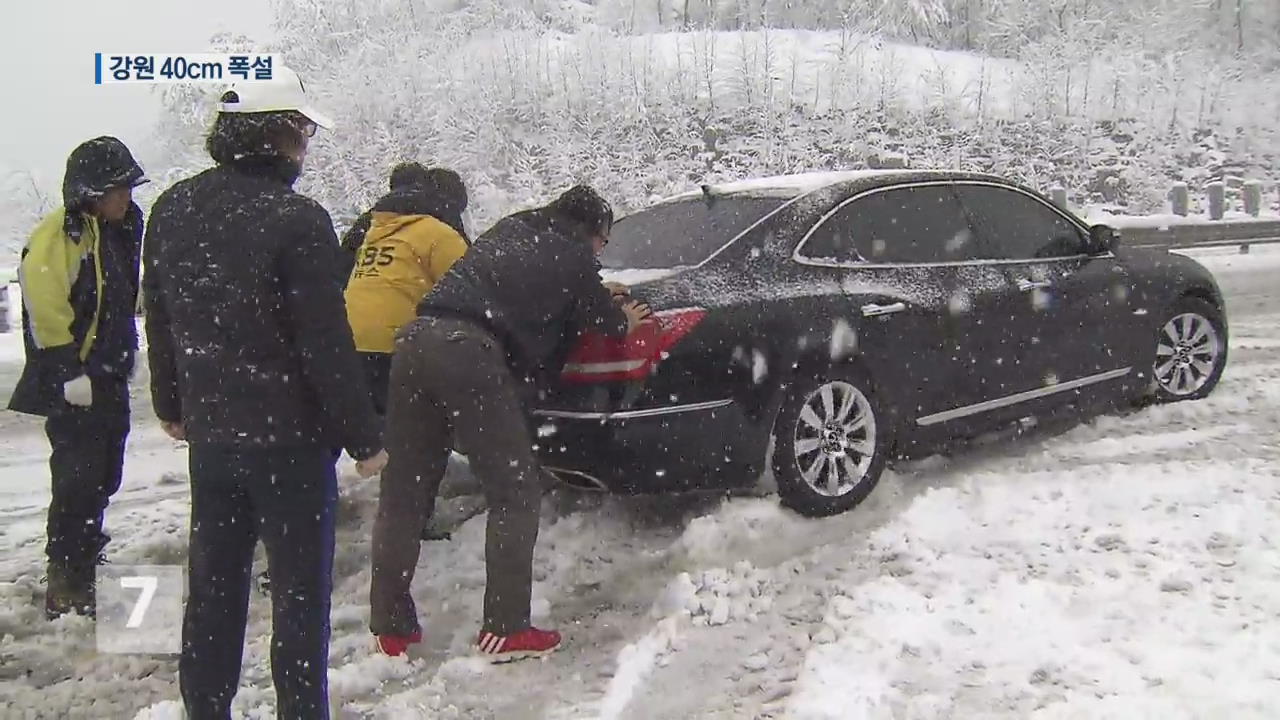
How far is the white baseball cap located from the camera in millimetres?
2521

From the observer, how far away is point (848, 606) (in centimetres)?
367

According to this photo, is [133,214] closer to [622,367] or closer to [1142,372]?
[622,367]

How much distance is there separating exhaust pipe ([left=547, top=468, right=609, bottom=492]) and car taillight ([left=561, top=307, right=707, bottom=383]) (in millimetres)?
391

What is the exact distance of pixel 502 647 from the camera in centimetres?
346

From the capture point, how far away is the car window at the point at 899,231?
479 cm

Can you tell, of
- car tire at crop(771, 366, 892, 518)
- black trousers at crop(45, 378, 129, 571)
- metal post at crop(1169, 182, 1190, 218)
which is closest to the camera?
black trousers at crop(45, 378, 129, 571)

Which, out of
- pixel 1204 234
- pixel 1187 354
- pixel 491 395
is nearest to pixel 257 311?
pixel 491 395

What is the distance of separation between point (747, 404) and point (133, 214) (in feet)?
Result: 8.37

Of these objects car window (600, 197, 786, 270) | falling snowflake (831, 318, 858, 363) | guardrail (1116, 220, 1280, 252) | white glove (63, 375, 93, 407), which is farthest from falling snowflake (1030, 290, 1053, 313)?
guardrail (1116, 220, 1280, 252)

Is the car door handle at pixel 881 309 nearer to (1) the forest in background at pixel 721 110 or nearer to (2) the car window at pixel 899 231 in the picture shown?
(2) the car window at pixel 899 231

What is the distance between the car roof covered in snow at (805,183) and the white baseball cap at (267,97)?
2697mm

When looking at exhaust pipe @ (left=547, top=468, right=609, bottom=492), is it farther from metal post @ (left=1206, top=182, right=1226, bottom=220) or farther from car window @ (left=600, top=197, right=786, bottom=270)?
metal post @ (left=1206, top=182, right=1226, bottom=220)

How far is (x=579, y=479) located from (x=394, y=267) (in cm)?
112

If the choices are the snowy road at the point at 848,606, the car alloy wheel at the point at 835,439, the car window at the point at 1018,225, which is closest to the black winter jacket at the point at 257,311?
the snowy road at the point at 848,606
